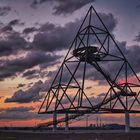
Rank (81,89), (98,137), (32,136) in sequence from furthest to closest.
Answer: (81,89) → (32,136) → (98,137)

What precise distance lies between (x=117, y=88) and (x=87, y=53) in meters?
8.46

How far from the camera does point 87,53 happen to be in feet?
217

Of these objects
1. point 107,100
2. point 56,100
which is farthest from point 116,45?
point 56,100

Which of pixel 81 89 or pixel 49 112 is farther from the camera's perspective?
pixel 49 112

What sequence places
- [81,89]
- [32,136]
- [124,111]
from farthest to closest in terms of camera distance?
[124,111], [81,89], [32,136]

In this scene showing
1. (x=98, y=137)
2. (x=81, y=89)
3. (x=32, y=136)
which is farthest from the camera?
(x=81, y=89)

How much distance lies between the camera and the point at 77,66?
66125 mm

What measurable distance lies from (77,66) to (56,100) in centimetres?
764

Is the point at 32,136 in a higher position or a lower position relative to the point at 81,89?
lower

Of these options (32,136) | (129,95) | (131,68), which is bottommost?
(32,136)

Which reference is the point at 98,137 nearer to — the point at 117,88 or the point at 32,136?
the point at 32,136

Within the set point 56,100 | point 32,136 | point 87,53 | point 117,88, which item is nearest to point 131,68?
point 117,88

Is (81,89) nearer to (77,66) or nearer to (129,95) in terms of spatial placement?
(77,66)

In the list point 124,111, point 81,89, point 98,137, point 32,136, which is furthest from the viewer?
point 124,111
